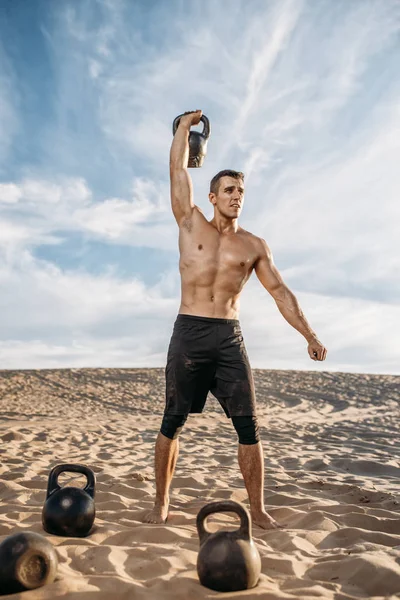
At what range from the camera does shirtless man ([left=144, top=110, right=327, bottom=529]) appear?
3.73 meters

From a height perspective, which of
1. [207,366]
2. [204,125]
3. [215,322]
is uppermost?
[204,125]

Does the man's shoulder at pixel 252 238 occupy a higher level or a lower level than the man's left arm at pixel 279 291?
higher

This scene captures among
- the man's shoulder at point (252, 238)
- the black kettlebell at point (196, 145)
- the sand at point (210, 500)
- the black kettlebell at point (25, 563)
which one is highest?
the black kettlebell at point (196, 145)

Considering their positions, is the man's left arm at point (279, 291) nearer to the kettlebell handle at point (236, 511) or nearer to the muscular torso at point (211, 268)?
the muscular torso at point (211, 268)

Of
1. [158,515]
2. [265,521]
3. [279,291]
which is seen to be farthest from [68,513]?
[279,291]

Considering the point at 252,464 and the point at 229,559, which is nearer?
the point at 229,559

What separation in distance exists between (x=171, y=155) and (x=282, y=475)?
3.54m

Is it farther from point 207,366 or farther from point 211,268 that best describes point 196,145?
point 207,366

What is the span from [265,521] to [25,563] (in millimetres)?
1810

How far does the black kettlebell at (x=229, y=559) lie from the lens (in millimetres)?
2318

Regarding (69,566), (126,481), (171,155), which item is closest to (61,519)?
(69,566)

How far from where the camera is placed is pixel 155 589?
2.36m

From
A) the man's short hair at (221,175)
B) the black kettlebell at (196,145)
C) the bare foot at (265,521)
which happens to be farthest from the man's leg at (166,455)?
the black kettlebell at (196,145)

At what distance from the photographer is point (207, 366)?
382 cm
